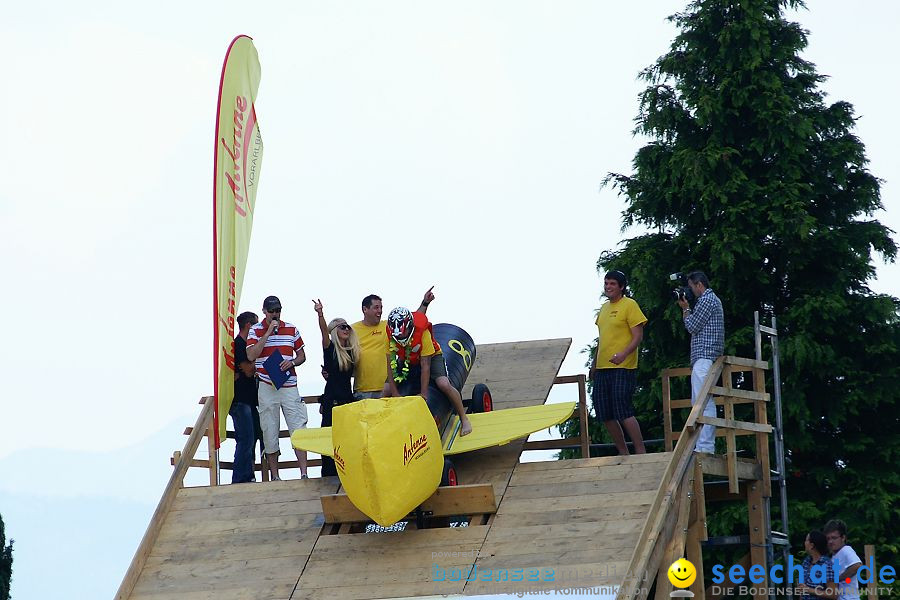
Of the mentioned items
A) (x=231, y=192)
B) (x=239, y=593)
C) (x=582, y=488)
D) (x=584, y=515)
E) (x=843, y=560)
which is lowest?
(x=239, y=593)

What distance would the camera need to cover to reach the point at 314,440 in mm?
A: 11719

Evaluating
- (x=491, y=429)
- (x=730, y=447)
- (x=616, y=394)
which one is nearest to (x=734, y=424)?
(x=730, y=447)

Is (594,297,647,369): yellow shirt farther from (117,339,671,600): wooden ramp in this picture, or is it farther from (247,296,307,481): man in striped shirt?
(247,296,307,481): man in striped shirt

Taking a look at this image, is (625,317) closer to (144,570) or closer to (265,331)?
(265,331)

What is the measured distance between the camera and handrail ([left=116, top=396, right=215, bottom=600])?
428 inches

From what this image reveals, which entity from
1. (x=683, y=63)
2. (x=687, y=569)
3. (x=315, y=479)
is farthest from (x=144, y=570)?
(x=683, y=63)

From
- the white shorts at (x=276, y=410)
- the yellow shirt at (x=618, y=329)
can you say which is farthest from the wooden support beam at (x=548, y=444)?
the white shorts at (x=276, y=410)

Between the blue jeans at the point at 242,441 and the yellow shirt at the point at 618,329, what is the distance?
120 inches

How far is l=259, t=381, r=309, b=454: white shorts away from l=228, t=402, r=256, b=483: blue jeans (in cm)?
12

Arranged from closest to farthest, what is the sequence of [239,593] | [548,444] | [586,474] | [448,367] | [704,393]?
[239,593] < [704,393] < [586,474] < [448,367] < [548,444]

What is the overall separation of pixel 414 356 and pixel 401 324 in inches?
12.5

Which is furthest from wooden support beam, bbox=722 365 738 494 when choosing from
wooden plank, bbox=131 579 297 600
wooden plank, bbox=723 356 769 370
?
wooden plank, bbox=131 579 297 600

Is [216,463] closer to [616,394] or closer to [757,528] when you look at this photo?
[616,394]

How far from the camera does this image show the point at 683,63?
776 inches
